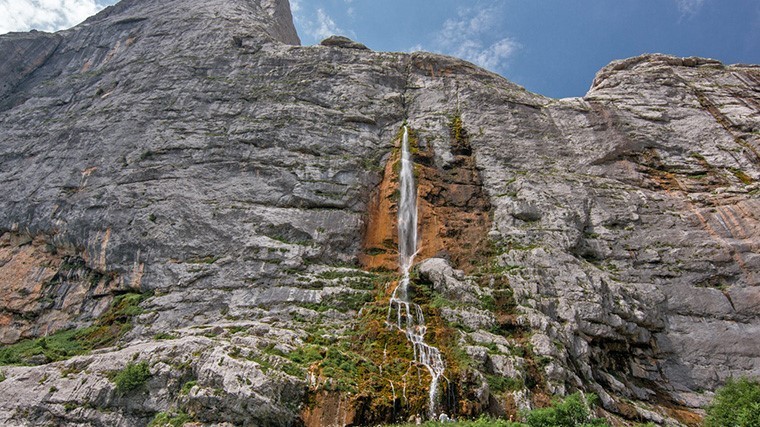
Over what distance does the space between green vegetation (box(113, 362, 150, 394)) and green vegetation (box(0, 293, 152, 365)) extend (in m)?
5.13

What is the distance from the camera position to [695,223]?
2444 cm

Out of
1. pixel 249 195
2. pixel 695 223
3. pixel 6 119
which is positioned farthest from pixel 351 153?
pixel 6 119

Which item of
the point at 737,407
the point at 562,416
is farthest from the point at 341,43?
the point at 737,407

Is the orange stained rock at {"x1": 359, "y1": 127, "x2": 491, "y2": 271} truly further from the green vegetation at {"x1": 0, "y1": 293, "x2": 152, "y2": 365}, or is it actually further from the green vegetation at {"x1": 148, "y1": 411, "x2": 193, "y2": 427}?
the green vegetation at {"x1": 148, "y1": 411, "x2": 193, "y2": 427}

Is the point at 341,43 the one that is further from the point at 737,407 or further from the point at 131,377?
the point at 737,407

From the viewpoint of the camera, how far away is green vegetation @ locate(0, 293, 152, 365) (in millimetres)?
18906

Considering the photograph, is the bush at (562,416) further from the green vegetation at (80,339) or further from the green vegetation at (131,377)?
the green vegetation at (80,339)

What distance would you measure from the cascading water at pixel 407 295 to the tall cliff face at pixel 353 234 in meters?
0.60

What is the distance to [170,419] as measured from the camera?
14.0 m

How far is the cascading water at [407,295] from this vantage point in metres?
16.7

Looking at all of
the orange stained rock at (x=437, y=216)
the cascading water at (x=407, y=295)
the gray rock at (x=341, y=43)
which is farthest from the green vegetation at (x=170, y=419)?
the gray rock at (x=341, y=43)

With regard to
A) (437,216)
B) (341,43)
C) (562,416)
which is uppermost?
(341,43)

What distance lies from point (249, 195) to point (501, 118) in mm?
18545

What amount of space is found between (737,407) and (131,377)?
2018cm
